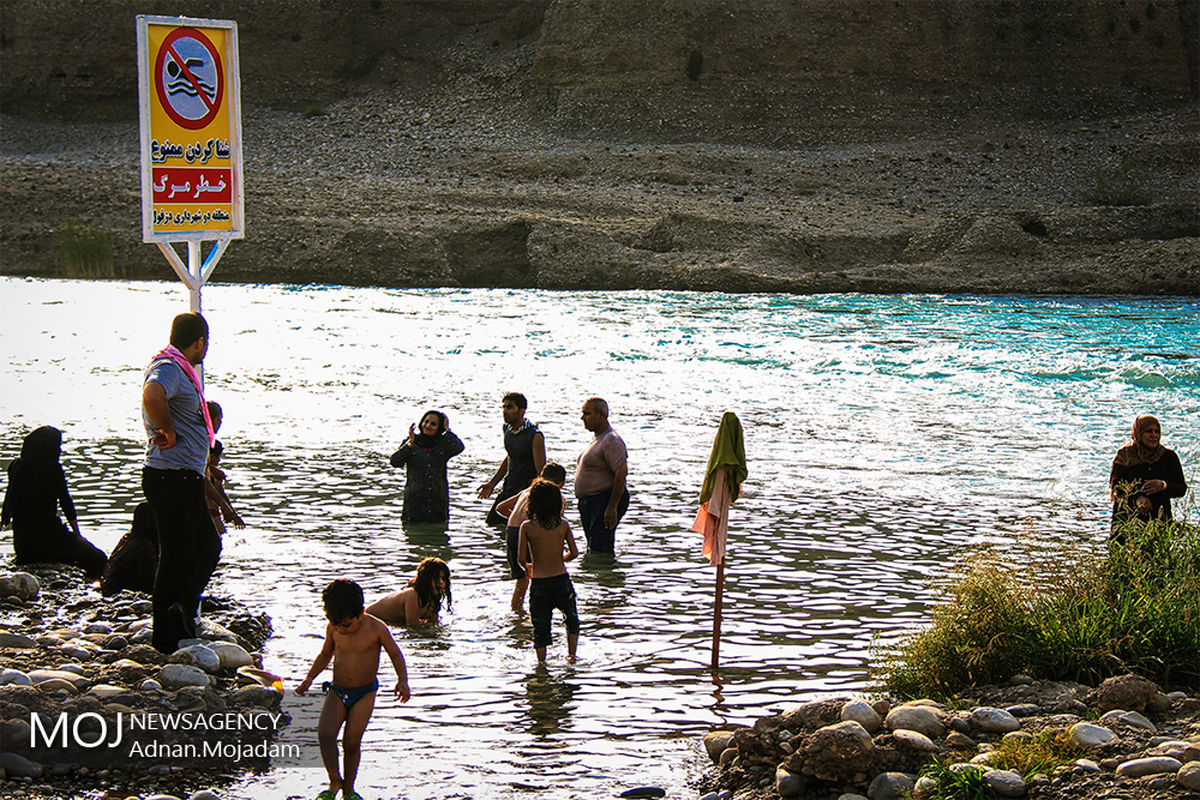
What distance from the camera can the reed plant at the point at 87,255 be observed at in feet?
160

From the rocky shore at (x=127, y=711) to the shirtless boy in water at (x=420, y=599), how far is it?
3.30 ft

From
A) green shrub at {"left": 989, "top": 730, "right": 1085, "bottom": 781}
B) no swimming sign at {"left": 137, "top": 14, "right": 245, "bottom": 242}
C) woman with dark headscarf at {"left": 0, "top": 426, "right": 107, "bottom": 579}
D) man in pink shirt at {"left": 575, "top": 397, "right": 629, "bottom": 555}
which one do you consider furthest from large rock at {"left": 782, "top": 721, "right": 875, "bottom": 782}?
no swimming sign at {"left": 137, "top": 14, "right": 245, "bottom": 242}

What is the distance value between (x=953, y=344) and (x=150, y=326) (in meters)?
18.1

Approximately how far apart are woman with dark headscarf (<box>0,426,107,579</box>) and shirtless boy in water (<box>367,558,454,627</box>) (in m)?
2.17

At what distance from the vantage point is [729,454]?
8.02m

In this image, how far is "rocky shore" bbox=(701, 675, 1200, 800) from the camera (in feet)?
18.7

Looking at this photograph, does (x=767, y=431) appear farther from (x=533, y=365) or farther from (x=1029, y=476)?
(x=533, y=365)

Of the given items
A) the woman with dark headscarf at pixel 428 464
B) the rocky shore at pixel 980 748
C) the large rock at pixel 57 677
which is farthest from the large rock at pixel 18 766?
the woman with dark headscarf at pixel 428 464

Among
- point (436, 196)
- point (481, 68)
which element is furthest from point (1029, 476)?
point (481, 68)

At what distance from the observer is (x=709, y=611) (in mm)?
9562

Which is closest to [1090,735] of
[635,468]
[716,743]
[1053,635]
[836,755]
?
[836,755]

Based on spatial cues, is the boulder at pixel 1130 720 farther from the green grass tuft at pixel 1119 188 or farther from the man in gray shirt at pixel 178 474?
the green grass tuft at pixel 1119 188

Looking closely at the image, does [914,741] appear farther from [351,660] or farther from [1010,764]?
[351,660]

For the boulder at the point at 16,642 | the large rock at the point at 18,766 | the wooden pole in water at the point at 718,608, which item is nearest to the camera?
the large rock at the point at 18,766
